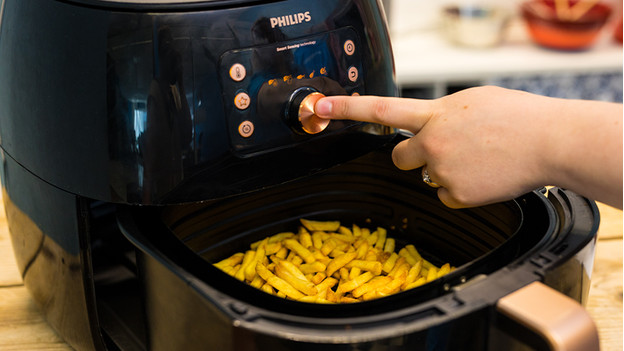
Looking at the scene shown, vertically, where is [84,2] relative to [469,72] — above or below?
above

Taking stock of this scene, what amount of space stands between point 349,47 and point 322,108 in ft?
0.26

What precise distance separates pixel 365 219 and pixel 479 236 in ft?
0.55

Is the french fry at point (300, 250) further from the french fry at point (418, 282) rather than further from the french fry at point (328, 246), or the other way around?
the french fry at point (418, 282)

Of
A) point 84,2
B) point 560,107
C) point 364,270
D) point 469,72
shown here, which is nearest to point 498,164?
point 560,107

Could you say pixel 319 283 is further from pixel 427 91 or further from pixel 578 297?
pixel 427 91

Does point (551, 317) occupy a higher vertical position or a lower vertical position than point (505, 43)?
lower

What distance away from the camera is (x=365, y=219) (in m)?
0.84

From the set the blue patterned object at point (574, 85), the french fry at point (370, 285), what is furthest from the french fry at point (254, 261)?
the blue patterned object at point (574, 85)

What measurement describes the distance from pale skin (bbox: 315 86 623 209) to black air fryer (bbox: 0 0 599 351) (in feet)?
0.15

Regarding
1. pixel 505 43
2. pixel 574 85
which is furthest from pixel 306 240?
pixel 574 85

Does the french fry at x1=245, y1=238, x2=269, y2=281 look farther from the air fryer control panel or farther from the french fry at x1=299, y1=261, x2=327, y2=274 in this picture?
the air fryer control panel

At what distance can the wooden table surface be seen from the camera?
752mm

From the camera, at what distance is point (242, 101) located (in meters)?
0.59

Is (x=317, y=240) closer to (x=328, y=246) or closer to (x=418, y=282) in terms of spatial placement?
(x=328, y=246)
